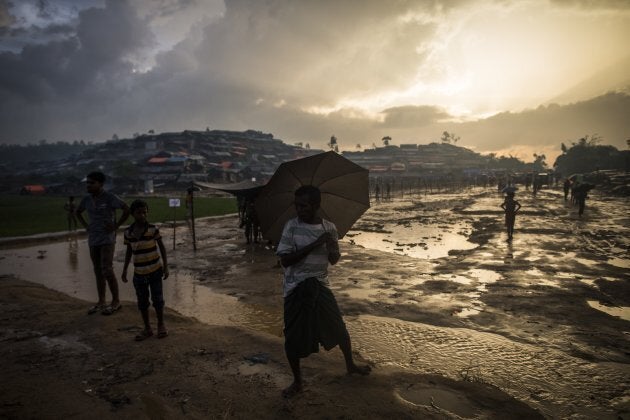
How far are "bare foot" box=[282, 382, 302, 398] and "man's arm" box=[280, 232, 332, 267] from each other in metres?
1.20

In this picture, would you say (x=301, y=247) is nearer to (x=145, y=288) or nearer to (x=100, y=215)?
(x=145, y=288)

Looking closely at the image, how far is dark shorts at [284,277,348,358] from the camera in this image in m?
3.25

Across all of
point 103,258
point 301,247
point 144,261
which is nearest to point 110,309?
point 103,258

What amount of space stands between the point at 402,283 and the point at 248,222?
278 inches

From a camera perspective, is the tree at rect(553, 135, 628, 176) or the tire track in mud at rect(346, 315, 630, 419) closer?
the tire track in mud at rect(346, 315, 630, 419)

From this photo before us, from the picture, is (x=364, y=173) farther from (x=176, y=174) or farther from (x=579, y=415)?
(x=176, y=174)

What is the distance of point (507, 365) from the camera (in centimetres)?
401

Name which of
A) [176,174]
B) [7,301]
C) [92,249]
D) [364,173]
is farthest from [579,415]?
[176,174]

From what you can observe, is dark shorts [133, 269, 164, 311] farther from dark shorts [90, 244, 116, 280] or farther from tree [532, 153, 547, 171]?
tree [532, 153, 547, 171]

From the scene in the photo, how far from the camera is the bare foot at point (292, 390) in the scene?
3350mm

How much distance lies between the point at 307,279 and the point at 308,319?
1.21 feet

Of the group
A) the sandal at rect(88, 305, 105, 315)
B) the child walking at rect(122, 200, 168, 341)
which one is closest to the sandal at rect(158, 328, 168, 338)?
the child walking at rect(122, 200, 168, 341)

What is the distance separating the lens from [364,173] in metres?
4.46

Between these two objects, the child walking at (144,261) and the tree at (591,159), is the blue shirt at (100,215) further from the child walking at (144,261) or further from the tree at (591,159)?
the tree at (591,159)
